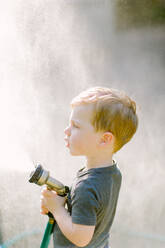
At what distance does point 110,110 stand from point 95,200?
0.28 meters

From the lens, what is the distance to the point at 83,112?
98 cm

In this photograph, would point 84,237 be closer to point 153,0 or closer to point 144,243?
point 144,243

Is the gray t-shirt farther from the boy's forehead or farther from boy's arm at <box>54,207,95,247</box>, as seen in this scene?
the boy's forehead

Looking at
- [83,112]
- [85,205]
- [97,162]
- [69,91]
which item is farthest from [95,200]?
[69,91]

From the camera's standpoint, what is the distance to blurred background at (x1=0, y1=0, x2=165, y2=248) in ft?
7.65

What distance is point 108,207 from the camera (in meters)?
1.02

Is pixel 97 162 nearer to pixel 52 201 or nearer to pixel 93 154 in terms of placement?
pixel 93 154

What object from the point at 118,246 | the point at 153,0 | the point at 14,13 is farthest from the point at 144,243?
the point at 153,0

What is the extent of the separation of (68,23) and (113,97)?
6.15 feet

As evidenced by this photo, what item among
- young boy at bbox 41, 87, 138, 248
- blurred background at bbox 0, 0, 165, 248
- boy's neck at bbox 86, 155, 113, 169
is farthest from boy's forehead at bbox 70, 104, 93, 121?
blurred background at bbox 0, 0, 165, 248

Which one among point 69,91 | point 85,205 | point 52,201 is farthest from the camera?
point 69,91

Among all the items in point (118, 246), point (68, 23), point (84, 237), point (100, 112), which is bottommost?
point (118, 246)

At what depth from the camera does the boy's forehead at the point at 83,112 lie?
3.18 ft

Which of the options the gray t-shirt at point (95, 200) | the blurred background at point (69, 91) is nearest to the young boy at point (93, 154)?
the gray t-shirt at point (95, 200)
